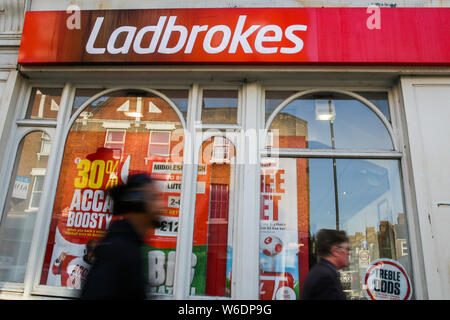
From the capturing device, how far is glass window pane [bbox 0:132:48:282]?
164 inches

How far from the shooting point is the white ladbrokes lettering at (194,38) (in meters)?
4.16

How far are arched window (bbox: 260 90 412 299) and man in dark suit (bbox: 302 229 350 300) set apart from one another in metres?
1.08

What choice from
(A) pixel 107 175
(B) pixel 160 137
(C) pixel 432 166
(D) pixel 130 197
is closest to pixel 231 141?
(B) pixel 160 137

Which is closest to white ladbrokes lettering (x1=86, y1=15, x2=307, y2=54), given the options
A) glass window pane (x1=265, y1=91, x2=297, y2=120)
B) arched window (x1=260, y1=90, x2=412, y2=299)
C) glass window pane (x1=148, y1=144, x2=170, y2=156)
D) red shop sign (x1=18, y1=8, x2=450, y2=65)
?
red shop sign (x1=18, y1=8, x2=450, y2=65)

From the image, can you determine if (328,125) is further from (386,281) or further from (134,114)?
(134,114)

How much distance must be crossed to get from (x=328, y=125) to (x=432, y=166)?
1.36 meters

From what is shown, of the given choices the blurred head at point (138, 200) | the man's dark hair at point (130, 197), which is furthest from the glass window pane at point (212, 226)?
the man's dark hair at point (130, 197)

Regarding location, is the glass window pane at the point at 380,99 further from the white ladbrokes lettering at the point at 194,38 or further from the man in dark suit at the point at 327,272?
the man in dark suit at the point at 327,272

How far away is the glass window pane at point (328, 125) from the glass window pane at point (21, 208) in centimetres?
345

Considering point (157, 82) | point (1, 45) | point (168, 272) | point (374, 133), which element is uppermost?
point (1, 45)

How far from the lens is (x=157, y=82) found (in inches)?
182
